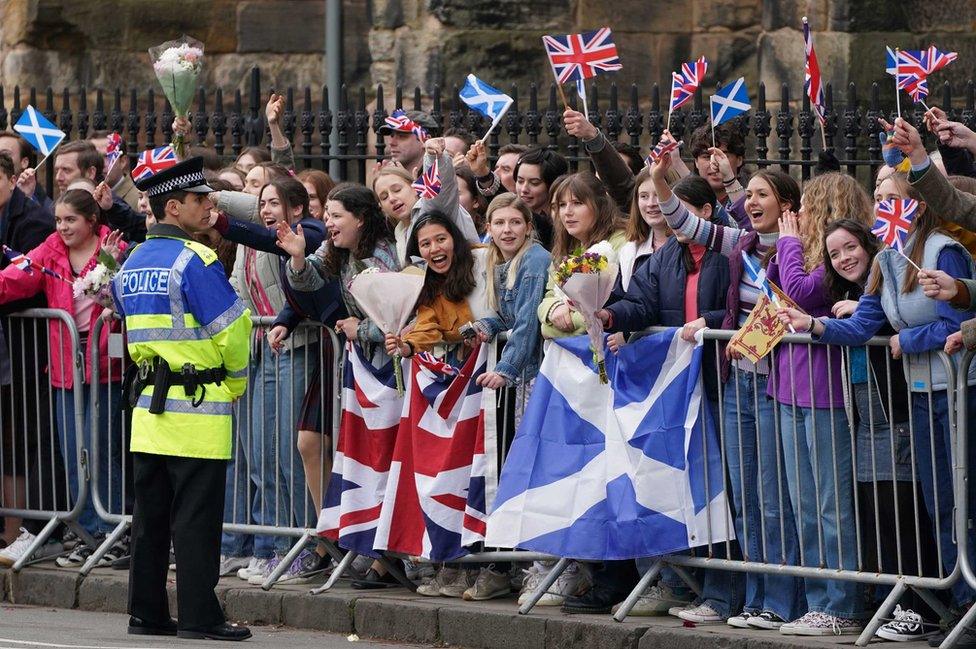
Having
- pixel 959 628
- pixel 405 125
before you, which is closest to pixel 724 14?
pixel 405 125

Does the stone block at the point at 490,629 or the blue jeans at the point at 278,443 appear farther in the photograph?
the blue jeans at the point at 278,443

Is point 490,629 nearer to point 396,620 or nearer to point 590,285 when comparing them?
point 396,620

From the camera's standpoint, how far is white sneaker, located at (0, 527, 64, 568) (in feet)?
37.6

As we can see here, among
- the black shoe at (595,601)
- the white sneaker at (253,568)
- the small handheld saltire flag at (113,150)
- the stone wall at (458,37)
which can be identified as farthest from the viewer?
the stone wall at (458,37)

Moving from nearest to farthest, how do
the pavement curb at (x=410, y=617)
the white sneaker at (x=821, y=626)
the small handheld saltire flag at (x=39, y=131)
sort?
the white sneaker at (x=821, y=626) < the pavement curb at (x=410, y=617) < the small handheld saltire flag at (x=39, y=131)

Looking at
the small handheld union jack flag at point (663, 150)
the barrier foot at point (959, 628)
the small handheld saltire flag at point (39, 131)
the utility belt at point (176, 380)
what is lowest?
the barrier foot at point (959, 628)

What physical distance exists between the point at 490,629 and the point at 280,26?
35.9ft

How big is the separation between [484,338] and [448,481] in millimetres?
713

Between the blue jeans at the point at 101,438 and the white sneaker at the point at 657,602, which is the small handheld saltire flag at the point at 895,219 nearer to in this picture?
the white sneaker at the point at 657,602

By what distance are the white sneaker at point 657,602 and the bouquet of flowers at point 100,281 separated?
3380 mm

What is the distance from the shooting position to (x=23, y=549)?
1149cm

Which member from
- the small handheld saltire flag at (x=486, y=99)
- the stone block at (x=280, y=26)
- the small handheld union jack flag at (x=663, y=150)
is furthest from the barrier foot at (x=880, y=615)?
the stone block at (x=280, y=26)

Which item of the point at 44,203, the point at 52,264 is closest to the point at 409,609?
the point at 52,264

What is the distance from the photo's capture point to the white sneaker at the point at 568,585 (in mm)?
9820
